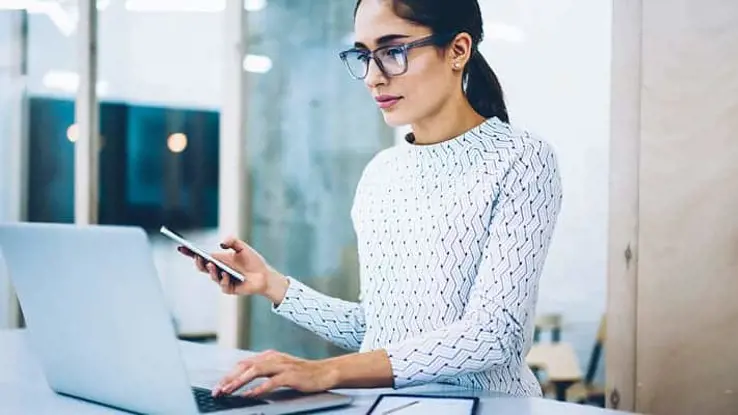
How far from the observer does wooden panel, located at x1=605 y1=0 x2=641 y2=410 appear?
2.25 metres

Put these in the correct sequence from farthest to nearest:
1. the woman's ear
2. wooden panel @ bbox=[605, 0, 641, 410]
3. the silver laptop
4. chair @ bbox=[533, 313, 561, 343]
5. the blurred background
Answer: chair @ bbox=[533, 313, 561, 343] < the blurred background < wooden panel @ bbox=[605, 0, 641, 410] < the woman's ear < the silver laptop

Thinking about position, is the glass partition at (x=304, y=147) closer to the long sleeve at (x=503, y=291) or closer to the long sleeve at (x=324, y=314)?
the long sleeve at (x=324, y=314)

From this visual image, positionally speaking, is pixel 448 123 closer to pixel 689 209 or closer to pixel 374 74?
pixel 374 74

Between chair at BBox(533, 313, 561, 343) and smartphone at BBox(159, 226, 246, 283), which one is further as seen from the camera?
chair at BBox(533, 313, 561, 343)

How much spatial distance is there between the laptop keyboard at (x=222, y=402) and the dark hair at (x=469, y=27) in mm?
771

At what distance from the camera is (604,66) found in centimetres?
266

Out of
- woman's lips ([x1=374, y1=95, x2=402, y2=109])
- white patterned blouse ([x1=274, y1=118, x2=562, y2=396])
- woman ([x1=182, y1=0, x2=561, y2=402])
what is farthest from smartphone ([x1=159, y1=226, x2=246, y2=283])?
woman's lips ([x1=374, y1=95, x2=402, y2=109])

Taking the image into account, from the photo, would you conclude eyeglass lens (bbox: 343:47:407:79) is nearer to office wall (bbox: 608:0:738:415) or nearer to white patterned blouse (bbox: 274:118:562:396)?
white patterned blouse (bbox: 274:118:562:396)

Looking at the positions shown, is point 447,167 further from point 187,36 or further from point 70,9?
point 70,9

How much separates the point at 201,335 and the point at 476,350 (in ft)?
7.99

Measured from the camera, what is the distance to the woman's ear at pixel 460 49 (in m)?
1.65

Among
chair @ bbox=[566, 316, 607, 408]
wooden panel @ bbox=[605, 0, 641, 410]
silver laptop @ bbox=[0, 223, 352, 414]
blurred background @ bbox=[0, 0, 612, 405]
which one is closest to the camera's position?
silver laptop @ bbox=[0, 223, 352, 414]

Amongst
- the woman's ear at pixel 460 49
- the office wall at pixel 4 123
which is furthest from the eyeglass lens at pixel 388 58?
the office wall at pixel 4 123

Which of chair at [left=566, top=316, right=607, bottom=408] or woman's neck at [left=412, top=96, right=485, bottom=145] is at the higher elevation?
woman's neck at [left=412, top=96, right=485, bottom=145]
